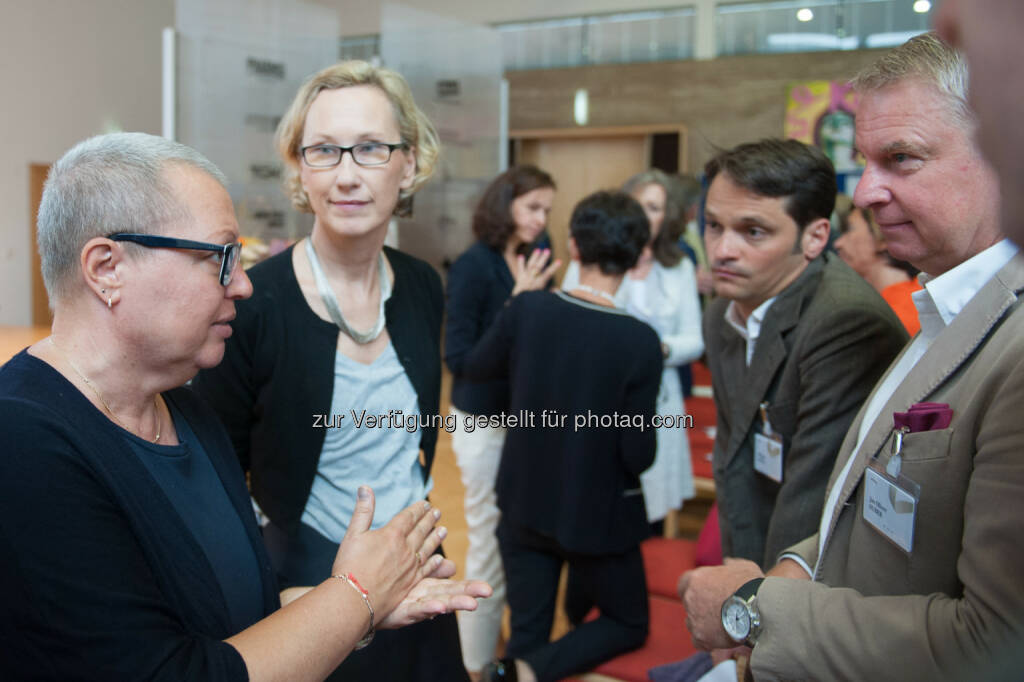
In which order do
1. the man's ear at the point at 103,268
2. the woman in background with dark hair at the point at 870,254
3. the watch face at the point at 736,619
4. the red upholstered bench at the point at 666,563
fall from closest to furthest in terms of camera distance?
the man's ear at the point at 103,268, the watch face at the point at 736,619, the red upholstered bench at the point at 666,563, the woman in background with dark hair at the point at 870,254

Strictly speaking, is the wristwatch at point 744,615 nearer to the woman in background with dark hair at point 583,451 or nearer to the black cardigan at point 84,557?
the black cardigan at point 84,557

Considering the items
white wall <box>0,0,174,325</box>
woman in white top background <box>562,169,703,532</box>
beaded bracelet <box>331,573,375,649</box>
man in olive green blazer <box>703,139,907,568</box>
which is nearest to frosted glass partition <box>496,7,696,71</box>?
white wall <box>0,0,174,325</box>

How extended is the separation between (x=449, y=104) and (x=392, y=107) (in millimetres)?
4250

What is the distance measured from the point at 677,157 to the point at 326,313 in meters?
7.50

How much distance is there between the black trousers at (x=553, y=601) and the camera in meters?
2.13

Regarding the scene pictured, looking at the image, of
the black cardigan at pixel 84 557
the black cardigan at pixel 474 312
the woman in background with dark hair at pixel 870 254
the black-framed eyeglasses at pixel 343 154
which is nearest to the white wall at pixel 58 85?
the black-framed eyeglasses at pixel 343 154

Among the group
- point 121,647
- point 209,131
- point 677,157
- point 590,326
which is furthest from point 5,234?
point 677,157

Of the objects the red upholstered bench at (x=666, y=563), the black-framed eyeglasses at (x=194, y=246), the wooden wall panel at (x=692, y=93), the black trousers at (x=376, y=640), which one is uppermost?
the wooden wall panel at (x=692, y=93)

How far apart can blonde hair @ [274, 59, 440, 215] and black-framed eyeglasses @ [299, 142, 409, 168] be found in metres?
0.07

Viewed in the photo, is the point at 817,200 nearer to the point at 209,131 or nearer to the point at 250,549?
the point at 250,549

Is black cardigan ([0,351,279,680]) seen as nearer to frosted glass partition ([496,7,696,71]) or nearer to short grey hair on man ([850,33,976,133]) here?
short grey hair on man ([850,33,976,133])

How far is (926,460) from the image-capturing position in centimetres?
94

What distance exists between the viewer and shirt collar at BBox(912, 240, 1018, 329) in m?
1.01

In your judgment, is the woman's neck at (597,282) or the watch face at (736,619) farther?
the woman's neck at (597,282)
